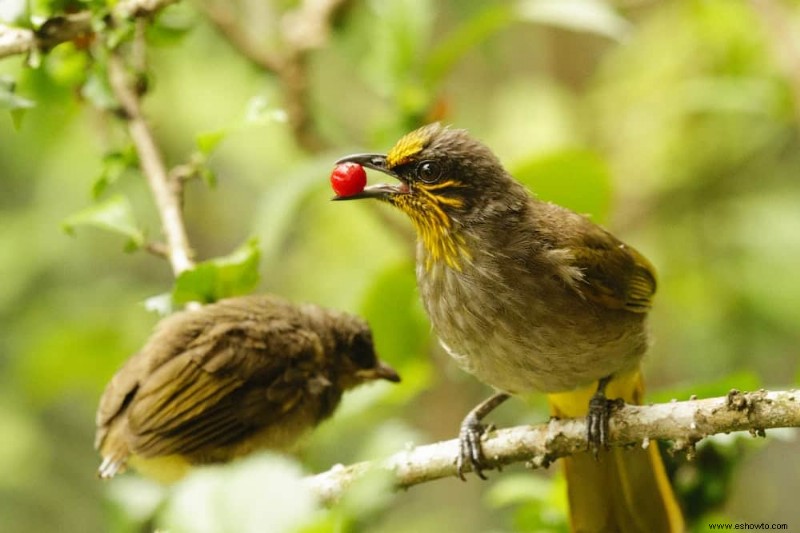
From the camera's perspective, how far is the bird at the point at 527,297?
358 centimetres

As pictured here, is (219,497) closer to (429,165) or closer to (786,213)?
(429,165)

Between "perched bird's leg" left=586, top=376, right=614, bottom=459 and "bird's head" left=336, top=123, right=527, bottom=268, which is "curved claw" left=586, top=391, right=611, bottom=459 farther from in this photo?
"bird's head" left=336, top=123, right=527, bottom=268

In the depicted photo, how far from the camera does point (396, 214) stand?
6215mm

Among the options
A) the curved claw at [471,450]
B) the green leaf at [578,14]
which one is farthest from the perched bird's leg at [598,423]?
the green leaf at [578,14]

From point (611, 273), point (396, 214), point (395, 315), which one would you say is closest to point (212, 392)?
point (395, 315)

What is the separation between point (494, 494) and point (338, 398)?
699mm

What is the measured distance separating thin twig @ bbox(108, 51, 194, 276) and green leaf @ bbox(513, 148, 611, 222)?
1.45 m

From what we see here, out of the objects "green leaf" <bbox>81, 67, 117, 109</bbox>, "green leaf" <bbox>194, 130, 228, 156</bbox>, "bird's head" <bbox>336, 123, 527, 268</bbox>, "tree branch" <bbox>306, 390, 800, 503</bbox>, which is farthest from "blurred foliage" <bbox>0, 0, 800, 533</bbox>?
"bird's head" <bbox>336, 123, 527, 268</bbox>

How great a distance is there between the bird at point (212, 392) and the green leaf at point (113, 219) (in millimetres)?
318

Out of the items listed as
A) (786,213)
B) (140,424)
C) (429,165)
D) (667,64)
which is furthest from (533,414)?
(667,64)

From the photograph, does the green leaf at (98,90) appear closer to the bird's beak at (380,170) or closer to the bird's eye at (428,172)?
the bird's beak at (380,170)

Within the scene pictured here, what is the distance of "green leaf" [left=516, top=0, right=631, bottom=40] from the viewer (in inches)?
181

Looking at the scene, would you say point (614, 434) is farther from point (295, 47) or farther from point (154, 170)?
point (295, 47)

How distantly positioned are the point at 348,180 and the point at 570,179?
118cm
